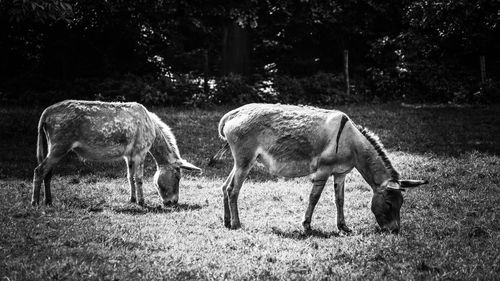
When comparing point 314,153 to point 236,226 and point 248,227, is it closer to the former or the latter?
point 248,227

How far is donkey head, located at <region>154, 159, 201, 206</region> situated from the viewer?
11833 millimetres

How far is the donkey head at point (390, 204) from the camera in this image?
925cm

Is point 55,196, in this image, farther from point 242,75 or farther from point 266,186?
point 242,75

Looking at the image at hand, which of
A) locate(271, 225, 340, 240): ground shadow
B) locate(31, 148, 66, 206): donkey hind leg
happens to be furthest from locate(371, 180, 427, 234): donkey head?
locate(31, 148, 66, 206): donkey hind leg

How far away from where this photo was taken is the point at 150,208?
1134 centimetres

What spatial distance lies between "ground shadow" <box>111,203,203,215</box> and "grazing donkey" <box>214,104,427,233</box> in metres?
1.60

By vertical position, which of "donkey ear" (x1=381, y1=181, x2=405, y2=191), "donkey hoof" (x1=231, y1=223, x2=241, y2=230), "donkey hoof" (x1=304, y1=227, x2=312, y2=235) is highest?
"donkey ear" (x1=381, y1=181, x2=405, y2=191)

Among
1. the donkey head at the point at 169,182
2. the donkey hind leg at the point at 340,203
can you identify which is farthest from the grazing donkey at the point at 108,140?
the donkey hind leg at the point at 340,203

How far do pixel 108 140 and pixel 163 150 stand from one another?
1.35 metres

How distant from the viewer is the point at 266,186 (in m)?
13.3

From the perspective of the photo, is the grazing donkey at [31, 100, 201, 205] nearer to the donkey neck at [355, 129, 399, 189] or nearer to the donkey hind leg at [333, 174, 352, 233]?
the donkey hind leg at [333, 174, 352, 233]

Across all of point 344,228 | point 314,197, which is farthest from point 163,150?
point 344,228

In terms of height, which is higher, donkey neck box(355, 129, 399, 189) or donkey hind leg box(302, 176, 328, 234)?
donkey neck box(355, 129, 399, 189)

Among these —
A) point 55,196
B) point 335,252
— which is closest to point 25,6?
point 55,196
